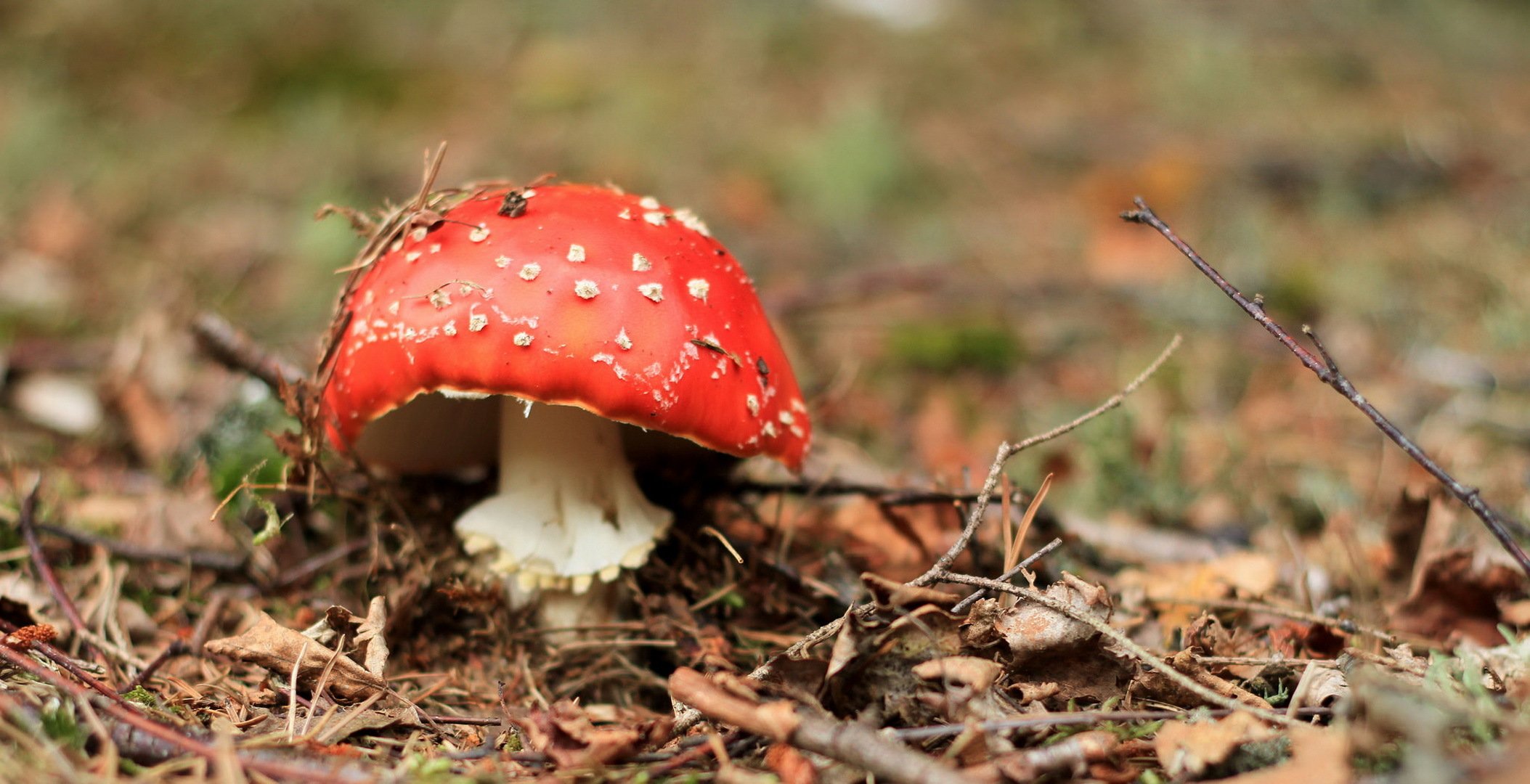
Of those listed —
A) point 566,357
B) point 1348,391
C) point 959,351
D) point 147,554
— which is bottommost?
point 959,351

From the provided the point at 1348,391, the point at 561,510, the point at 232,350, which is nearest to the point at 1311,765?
the point at 1348,391

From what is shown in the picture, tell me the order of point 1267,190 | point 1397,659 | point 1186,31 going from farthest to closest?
point 1186,31 < point 1267,190 < point 1397,659

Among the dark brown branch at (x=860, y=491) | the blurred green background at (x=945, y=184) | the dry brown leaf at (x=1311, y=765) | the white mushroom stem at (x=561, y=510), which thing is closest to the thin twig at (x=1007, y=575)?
the dry brown leaf at (x=1311, y=765)

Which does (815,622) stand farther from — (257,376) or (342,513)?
(257,376)

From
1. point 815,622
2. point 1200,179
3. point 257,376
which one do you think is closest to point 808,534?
point 815,622

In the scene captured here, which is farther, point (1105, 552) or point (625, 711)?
point (1105, 552)

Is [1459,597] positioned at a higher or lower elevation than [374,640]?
lower

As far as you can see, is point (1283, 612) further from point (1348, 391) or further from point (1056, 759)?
point (1056, 759)

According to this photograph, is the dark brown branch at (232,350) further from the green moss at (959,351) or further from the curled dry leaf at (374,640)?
the green moss at (959,351)

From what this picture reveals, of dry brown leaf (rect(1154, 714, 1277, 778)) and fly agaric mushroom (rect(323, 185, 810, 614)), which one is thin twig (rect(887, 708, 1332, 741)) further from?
fly agaric mushroom (rect(323, 185, 810, 614))
